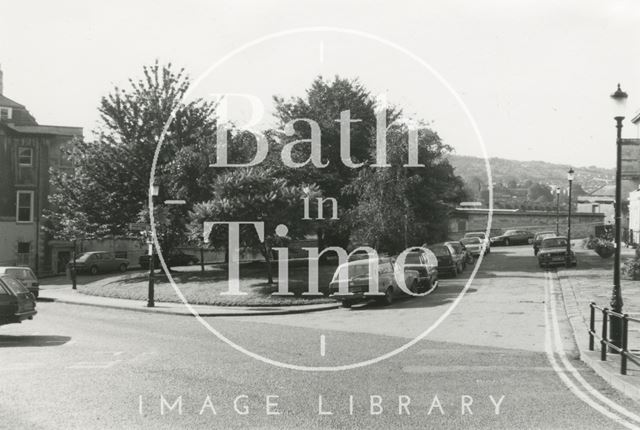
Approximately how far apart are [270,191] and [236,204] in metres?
1.51

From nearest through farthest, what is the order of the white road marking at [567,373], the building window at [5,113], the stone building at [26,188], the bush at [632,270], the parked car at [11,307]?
the white road marking at [567,373] → the parked car at [11,307] → the bush at [632,270] → the stone building at [26,188] → the building window at [5,113]

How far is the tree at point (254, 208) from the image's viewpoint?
1069 inches

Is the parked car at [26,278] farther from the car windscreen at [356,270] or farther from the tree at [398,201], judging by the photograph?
the tree at [398,201]

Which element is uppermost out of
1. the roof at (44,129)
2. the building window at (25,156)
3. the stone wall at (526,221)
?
the roof at (44,129)

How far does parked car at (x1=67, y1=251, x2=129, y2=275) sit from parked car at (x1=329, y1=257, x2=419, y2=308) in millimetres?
25335

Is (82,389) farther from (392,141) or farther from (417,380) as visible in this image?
(392,141)

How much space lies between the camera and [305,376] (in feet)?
36.7

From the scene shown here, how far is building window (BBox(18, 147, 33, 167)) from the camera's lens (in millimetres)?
50875

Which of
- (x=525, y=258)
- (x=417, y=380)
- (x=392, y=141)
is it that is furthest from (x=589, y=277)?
(x=417, y=380)

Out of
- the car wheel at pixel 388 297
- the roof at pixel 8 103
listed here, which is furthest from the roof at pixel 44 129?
the car wheel at pixel 388 297

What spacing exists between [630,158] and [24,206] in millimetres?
46114

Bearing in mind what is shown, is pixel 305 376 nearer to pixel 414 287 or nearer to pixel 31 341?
pixel 31 341

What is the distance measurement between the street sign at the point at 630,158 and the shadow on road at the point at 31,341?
488 inches

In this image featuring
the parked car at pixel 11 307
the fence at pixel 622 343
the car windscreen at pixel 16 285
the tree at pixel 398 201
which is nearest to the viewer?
the fence at pixel 622 343
